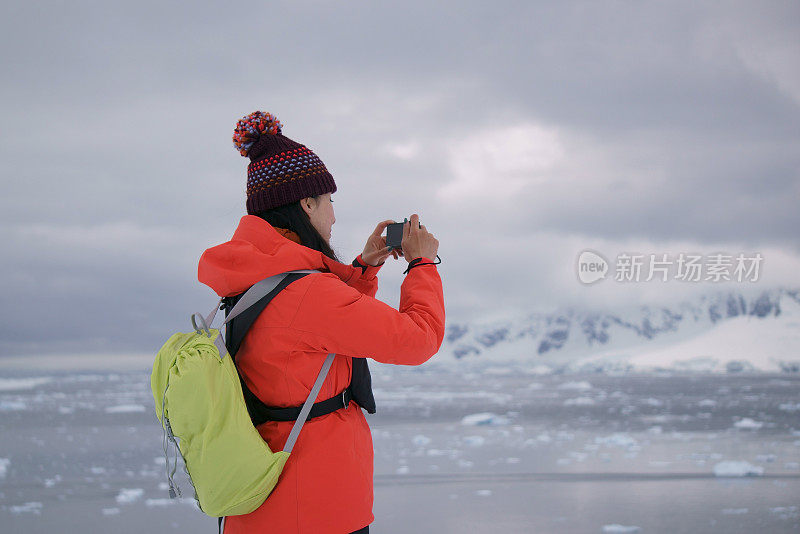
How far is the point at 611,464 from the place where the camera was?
470 cm

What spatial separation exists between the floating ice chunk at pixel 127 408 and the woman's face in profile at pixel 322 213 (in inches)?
350

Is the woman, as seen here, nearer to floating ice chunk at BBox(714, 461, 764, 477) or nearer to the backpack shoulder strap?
the backpack shoulder strap

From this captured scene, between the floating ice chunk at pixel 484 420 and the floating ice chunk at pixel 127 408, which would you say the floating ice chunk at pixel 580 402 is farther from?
the floating ice chunk at pixel 127 408

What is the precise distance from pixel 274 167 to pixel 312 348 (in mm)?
307

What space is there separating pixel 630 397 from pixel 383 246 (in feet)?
35.8

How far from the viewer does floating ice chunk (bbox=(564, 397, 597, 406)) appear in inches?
379

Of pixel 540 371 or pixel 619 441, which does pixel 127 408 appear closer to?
pixel 619 441

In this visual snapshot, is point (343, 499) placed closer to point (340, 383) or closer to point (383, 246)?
point (340, 383)

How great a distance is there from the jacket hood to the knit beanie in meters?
0.06

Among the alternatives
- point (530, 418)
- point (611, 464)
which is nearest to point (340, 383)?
point (611, 464)

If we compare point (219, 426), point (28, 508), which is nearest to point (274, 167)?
point (219, 426)

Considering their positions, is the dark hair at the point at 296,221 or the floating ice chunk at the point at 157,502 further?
the floating ice chunk at the point at 157,502

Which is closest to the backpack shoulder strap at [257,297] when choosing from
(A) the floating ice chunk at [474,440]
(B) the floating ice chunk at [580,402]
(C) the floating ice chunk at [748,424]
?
(A) the floating ice chunk at [474,440]

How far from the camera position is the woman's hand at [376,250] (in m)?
1.16
